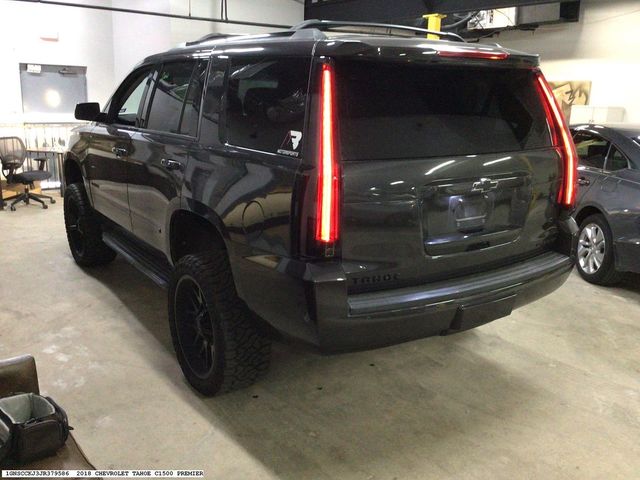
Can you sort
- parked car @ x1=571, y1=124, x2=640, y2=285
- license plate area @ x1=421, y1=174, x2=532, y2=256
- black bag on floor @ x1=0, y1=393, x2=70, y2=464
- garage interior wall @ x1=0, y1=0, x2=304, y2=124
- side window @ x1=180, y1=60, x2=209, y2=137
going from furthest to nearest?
garage interior wall @ x1=0, y1=0, x2=304, y2=124 < parked car @ x1=571, y1=124, x2=640, y2=285 < side window @ x1=180, y1=60, x2=209, y2=137 < license plate area @ x1=421, y1=174, x2=532, y2=256 < black bag on floor @ x1=0, y1=393, x2=70, y2=464

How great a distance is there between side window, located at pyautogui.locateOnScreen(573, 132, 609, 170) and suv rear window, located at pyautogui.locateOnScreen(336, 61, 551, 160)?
259cm

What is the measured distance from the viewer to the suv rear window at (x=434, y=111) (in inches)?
82.7

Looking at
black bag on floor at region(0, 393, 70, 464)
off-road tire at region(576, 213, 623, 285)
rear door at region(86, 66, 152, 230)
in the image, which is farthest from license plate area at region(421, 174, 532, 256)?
off-road tire at region(576, 213, 623, 285)

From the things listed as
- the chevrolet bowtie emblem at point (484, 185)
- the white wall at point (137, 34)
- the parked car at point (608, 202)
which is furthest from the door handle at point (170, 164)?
the white wall at point (137, 34)

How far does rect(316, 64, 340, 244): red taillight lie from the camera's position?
6.43 ft

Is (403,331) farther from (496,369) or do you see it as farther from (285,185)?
(496,369)

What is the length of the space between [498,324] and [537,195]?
1546 millimetres

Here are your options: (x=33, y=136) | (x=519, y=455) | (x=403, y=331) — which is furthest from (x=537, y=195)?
(x=33, y=136)

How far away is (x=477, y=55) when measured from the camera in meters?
2.25

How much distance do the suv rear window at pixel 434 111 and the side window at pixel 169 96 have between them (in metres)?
1.22

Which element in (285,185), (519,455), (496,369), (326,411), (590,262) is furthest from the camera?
(590,262)

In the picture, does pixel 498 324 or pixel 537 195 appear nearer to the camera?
pixel 537 195

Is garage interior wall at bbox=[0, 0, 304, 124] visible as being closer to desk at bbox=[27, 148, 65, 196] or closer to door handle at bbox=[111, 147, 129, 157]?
desk at bbox=[27, 148, 65, 196]

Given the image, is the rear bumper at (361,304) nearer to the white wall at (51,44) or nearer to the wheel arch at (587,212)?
the wheel arch at (587,212)
